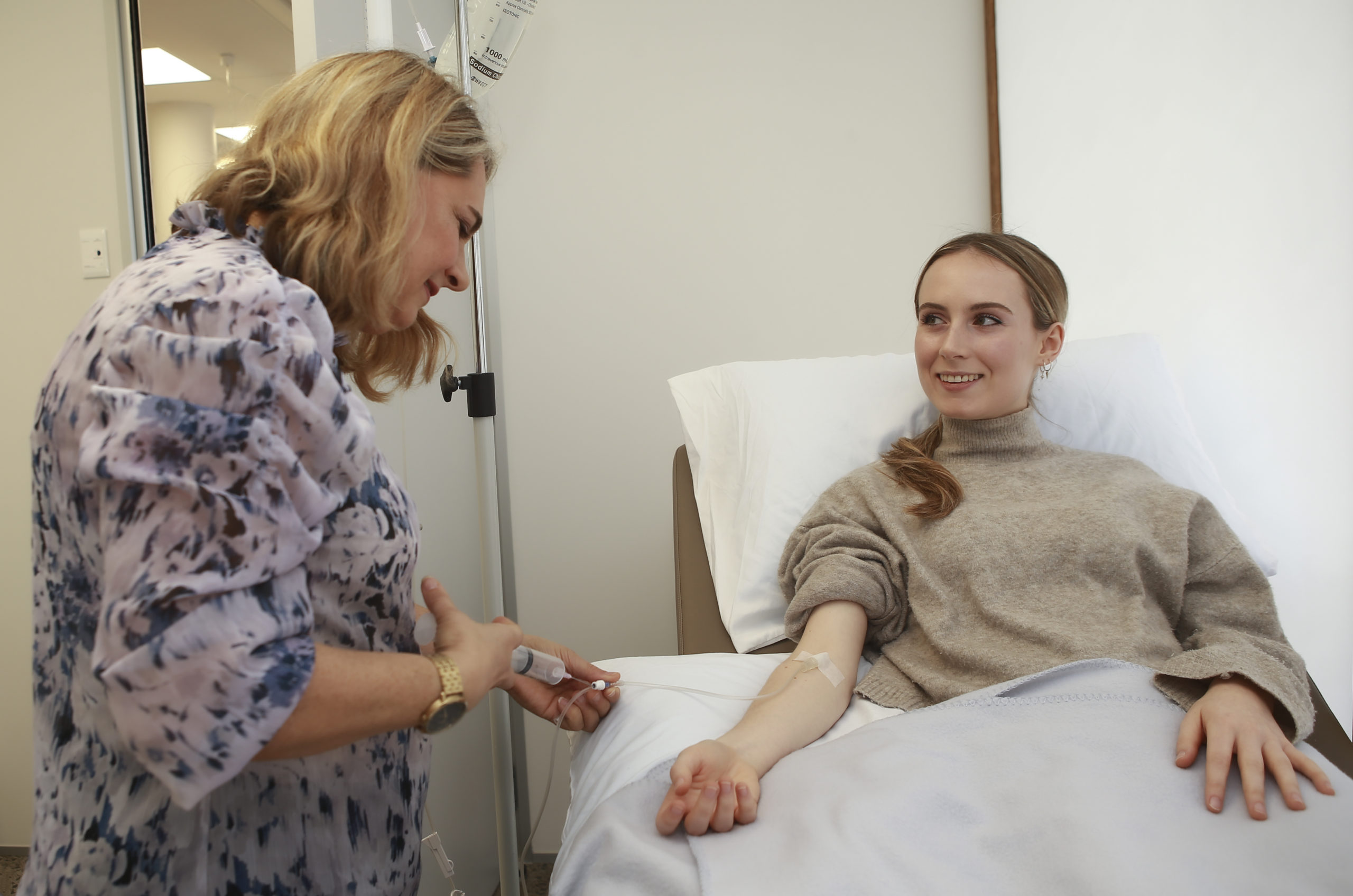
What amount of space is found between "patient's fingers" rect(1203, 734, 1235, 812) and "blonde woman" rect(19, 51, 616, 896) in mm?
623

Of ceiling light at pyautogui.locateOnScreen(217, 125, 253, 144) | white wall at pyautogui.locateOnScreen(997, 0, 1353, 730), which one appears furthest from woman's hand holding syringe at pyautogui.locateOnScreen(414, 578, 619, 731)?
white wall at pyautogui.locateOnScreen(997, 0, 1353, 730)

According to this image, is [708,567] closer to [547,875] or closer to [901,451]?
[901,451]

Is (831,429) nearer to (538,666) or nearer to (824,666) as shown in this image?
(824,666)

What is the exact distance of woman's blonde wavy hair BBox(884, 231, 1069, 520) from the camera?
Result: 115 centimetres

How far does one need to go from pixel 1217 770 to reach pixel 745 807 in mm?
414

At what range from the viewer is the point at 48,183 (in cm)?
122

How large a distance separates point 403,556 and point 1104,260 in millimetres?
1579

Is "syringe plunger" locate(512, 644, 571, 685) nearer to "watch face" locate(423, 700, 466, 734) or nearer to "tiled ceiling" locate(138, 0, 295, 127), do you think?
"watch face" locate(423, 700, 466, 734)

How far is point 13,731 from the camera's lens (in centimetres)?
134

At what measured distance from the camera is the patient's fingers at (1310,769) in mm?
705

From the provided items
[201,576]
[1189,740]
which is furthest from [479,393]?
[1189,740]

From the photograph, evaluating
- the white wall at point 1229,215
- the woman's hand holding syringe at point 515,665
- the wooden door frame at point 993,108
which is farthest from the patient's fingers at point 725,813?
the wooden door frame at point 993,108

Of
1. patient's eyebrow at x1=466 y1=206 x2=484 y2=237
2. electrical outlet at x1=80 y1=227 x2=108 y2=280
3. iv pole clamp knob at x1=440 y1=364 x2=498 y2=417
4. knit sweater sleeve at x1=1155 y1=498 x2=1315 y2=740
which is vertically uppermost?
electrical outlet at x1=80 y1=227 x2=108 y2=280

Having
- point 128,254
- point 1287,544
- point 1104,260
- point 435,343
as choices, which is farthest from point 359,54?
point 1287,544
